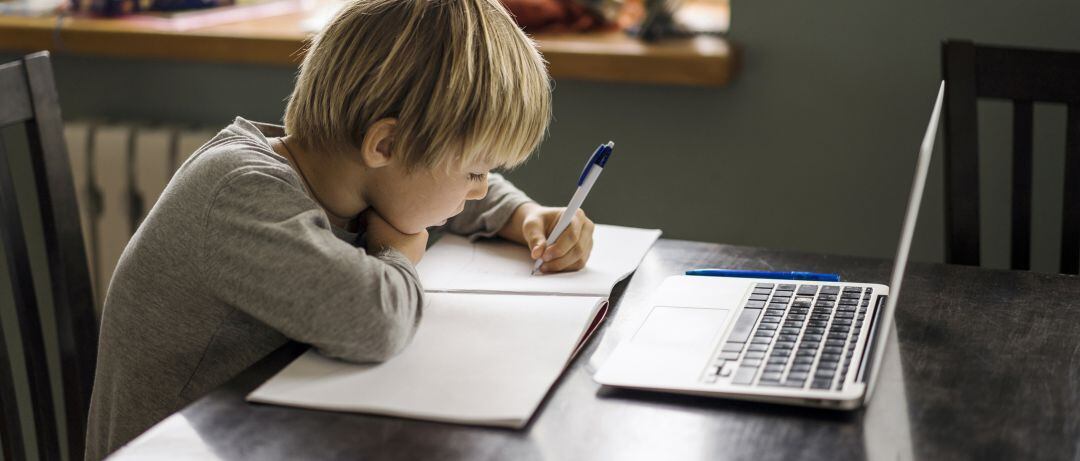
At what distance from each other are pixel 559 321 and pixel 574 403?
0.50 feet

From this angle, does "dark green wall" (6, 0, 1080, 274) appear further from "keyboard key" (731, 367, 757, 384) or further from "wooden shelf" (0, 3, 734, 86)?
"keyboard key" (731, 367, 757, 384)

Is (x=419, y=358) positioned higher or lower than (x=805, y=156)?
higher

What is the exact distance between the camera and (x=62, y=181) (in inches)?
46.1

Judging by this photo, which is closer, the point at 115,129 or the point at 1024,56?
the point at 1024,56

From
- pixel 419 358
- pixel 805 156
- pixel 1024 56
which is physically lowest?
pixel 805 156

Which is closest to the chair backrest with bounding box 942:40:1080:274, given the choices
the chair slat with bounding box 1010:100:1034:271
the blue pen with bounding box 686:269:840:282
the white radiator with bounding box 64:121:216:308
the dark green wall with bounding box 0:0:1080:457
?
the chair slat with bounding box 1010:100:1034:271

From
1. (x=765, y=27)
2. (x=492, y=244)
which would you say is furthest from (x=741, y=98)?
(x=492, y=244)

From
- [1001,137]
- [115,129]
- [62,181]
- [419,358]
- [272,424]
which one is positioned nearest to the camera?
[272,424]

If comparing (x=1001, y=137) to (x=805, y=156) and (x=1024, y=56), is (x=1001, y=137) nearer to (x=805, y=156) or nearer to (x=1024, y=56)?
(x=805, y=156)

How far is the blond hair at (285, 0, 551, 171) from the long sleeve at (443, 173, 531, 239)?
199mm

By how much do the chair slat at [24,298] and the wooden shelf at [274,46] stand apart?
0.56m

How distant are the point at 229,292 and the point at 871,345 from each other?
1.69 feet

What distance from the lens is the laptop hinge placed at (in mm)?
803

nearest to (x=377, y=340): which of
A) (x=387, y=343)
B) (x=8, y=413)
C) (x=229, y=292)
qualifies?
(x=387, y=343)
